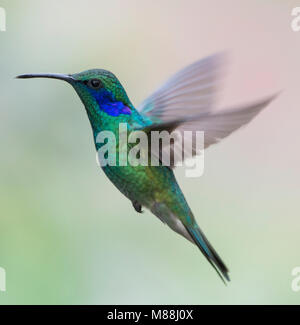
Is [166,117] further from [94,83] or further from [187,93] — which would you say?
[94,83]

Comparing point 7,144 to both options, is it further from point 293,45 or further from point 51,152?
point 293,45

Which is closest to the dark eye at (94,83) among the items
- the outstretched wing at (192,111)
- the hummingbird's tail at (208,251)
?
the outstretched wing at (192,111)

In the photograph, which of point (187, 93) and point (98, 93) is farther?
point (187, 93)

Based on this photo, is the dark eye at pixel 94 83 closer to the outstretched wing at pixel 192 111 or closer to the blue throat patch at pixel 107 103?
the blue throat patch at pixel 107 103

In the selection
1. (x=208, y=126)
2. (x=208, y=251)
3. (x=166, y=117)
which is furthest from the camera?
(x=166, y=117)

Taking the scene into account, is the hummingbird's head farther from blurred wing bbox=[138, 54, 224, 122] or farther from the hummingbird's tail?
the hummingbird's tail

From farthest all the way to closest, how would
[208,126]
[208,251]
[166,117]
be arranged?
[166,117], [208,251], [208,126]

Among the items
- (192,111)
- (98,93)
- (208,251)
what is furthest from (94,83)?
(208,251)

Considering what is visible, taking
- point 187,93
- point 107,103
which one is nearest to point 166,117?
point 187,93

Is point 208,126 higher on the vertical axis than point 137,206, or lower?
higher

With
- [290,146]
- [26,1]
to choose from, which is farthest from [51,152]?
[290,146]
